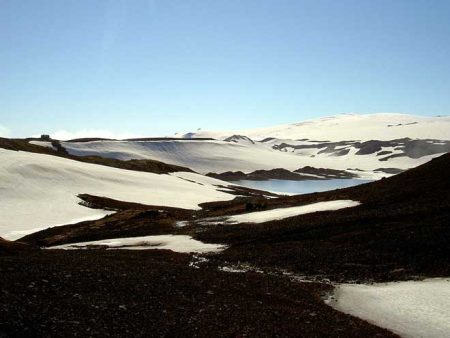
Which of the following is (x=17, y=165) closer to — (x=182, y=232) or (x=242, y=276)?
(x=182, y=232)

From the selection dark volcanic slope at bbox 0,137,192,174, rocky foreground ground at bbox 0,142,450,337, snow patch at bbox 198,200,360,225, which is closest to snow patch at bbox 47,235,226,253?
rocky foreground ground at bbox 0,142,450,337

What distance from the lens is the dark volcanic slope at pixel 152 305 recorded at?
19.4m

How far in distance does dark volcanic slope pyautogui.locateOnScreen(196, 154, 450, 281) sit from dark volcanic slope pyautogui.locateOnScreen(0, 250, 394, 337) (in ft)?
20.4

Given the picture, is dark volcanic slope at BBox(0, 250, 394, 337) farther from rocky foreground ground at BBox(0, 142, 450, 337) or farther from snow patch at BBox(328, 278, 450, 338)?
snow patch at BBox(328, 278, 450, 338)

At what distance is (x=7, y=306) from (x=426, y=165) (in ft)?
179

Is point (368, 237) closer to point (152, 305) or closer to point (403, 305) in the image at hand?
point (403, 305)

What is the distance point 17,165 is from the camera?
94250mm

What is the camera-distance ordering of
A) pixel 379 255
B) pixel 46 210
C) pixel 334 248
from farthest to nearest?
pixel 46 210
pixel 334 248
pixel 379 255

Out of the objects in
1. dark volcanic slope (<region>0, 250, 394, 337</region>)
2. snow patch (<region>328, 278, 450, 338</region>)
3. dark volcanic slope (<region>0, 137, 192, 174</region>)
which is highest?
dark volcanic slope (<region>0, 137, 192, 174</region>)

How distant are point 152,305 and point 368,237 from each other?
22921 mm

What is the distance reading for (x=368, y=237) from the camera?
1580 inches

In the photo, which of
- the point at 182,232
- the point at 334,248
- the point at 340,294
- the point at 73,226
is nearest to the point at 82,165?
the point at 73,226

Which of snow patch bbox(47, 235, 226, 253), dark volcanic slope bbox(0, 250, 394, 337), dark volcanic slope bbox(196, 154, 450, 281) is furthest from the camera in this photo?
snow patch bbox(47, 235, 226, 253)

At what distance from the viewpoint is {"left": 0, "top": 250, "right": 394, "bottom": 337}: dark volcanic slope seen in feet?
63.7
